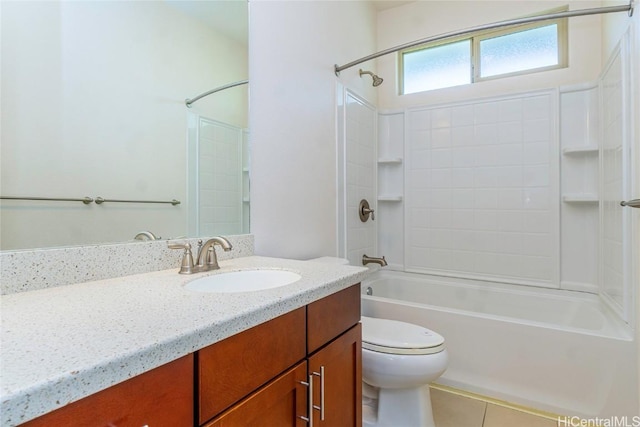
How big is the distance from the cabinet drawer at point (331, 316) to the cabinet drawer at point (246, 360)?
37mm

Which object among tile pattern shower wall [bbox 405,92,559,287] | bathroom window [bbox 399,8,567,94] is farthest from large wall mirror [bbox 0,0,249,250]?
bathroom window [bbox 399,8,567,94]

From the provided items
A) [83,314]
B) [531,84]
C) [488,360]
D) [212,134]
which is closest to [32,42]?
[212,134]

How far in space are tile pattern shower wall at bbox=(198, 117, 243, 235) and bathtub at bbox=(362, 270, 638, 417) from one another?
3.80 feet

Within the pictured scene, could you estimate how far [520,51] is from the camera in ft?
8.38

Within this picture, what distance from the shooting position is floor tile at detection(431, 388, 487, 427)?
5.41ft

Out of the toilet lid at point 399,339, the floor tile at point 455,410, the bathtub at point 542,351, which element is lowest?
the floor tile at point 455,410

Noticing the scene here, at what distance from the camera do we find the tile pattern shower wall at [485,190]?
2.38m

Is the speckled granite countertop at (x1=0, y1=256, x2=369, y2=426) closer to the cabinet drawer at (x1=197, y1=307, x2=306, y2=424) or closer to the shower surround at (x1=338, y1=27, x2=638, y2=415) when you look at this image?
the cabinet drawer at (x1=197, y1=307, x2=306, y2=424)

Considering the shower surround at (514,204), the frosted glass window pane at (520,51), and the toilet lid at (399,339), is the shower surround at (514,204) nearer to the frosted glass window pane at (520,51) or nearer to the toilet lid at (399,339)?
the frosted glass window pane at (520,51)

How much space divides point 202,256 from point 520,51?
2769 millimetres

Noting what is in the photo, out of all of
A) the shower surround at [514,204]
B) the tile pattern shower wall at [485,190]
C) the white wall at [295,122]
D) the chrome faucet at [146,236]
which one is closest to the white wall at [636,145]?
the shower surround at [514,204]

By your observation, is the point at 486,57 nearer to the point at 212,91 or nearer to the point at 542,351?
the point at 542,351

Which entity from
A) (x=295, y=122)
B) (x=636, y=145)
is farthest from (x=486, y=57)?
(x=295, y=122)

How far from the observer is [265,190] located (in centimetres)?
162
